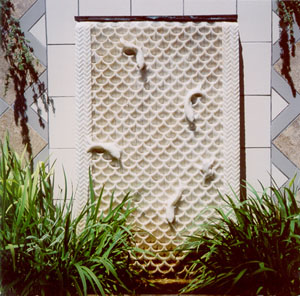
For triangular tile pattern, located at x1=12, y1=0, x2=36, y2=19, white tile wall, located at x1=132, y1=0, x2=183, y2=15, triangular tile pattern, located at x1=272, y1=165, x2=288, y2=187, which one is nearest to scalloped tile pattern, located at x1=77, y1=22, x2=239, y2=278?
white tile wall, located at x1=132, y1=0, x2=183, y2=15

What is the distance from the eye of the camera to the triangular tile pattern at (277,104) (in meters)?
2.05

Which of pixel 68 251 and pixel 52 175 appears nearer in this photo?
pixel 68 251

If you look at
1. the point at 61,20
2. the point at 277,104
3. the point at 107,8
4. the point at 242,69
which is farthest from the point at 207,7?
the point at 61,20

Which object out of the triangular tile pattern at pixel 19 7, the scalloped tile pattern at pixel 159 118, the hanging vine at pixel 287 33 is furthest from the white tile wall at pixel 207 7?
the triangular tile pattern at pixel 19 7

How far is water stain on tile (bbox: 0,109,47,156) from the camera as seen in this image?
208 cm

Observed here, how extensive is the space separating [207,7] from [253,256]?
1.30m

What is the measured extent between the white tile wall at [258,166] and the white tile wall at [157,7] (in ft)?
2.81

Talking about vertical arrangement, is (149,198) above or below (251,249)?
above

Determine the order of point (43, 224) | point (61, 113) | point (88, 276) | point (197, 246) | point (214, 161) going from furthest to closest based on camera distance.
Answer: point (61, 113), point (214, 161), point (197, 246), point (43, 224), point (88, 276)

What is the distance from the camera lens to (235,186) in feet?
6.27

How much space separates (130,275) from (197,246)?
35cm

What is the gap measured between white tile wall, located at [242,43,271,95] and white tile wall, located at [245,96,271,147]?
0.05 m

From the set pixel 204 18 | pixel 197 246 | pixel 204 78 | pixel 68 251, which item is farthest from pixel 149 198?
pixel 204 18

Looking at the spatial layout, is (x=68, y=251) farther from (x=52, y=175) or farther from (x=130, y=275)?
(x=52, y=175)
